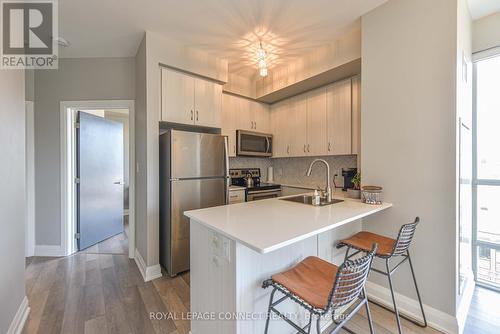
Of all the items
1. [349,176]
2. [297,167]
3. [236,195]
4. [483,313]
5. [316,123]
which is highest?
[316,123]

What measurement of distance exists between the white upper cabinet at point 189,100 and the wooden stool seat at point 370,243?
2.11m

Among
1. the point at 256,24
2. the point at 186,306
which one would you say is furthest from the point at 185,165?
the point at 256,24

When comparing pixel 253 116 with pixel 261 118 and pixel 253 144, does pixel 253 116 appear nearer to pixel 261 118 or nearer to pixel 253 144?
pixel 261 118

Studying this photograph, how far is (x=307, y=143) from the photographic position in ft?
10.8

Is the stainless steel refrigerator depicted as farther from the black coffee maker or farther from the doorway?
the doorway

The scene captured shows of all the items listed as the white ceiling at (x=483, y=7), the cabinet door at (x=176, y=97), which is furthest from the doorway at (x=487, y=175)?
the cabinet door at (x=176, y=97)

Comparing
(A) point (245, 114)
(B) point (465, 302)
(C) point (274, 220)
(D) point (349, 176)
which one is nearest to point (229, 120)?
(A) point (245, 114)

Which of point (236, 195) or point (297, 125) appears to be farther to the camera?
point (297, 125)

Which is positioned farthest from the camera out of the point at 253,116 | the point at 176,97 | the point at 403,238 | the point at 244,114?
the point at 253,116

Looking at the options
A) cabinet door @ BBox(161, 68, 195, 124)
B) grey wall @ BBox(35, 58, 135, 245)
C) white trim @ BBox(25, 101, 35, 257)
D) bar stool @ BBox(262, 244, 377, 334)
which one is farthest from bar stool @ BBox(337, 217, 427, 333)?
white trim @ BBox(25, 101, 35, 257)

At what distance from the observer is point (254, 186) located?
354 centimetres

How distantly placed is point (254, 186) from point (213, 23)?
7.37 feet

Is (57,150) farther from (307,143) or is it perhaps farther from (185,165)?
(307,143)

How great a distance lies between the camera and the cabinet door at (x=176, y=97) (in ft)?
8.21
